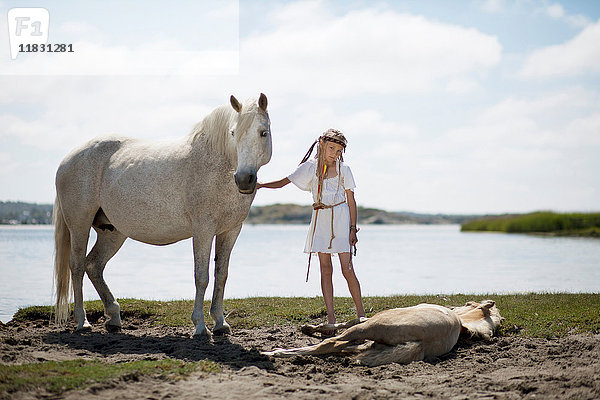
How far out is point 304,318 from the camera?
680 cm

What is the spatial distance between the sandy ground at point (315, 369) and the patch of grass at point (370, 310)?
0.59 meters

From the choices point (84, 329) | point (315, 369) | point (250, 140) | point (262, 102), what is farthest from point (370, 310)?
point (84, 329)

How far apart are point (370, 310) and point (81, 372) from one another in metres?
4.17

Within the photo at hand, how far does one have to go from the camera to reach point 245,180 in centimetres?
479

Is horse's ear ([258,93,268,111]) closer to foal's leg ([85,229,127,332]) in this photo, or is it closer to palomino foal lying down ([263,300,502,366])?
palomino foal lying down ([263,300,502,366])

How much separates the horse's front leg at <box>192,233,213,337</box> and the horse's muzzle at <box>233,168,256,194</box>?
92 cm

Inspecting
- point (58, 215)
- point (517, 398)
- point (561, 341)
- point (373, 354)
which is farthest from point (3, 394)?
point (561, 341)

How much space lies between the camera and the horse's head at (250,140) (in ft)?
15.8

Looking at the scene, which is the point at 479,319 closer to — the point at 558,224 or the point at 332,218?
the point at 332,218

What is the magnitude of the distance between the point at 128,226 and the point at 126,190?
0.40 metres

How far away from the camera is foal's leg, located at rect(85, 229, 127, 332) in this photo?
6.35 meters

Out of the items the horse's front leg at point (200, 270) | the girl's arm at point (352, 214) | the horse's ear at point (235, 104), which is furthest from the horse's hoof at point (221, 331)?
the horse's ear at point (235, 104)

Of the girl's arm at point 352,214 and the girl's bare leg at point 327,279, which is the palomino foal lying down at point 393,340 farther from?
the girl's arm at point 352,214

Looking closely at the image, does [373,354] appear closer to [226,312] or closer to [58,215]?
[226,312]
